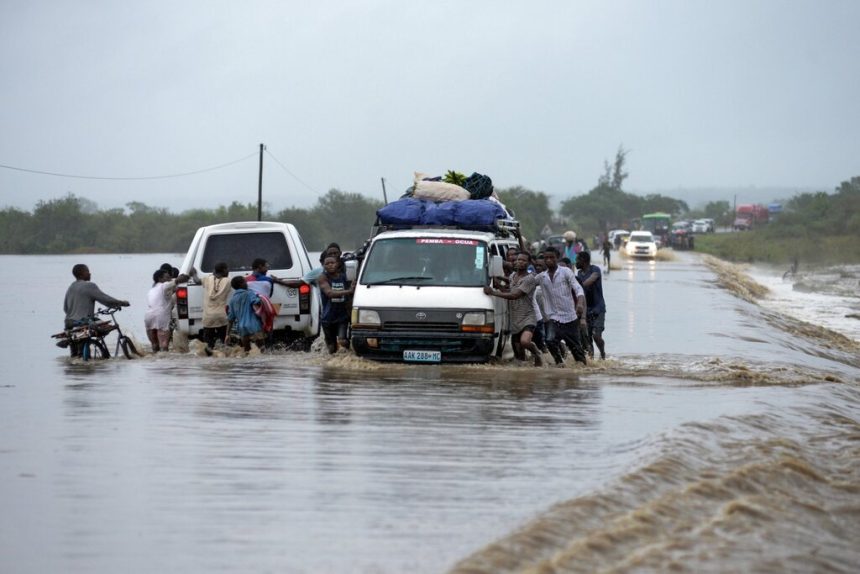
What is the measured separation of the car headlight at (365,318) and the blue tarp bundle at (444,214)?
2180 mm

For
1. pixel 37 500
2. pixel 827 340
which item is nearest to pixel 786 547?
pixel 37 500

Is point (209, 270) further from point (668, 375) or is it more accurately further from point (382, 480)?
point (382, 480)

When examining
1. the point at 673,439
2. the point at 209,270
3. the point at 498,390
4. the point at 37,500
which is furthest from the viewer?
the point at 209,270

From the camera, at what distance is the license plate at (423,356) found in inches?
579

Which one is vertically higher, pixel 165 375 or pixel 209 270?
pixel 209 270

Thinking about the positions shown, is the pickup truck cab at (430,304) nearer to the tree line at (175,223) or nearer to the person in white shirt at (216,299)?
the person in white shirt at (216,299)

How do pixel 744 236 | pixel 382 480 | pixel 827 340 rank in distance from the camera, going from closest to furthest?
pixel 382 480, pixel 827 340, pixel 744 236

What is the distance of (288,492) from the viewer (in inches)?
312

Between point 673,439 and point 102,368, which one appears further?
point 102,368

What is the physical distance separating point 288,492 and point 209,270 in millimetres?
9299

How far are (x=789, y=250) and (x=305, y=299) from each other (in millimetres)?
75184

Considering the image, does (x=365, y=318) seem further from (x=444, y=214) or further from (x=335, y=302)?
(x=444, y=214)

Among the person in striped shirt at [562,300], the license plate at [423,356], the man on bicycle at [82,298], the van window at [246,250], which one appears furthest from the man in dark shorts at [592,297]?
the man on bicycle at [82,298]

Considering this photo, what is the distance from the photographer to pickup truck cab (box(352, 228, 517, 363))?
48.0 ft
